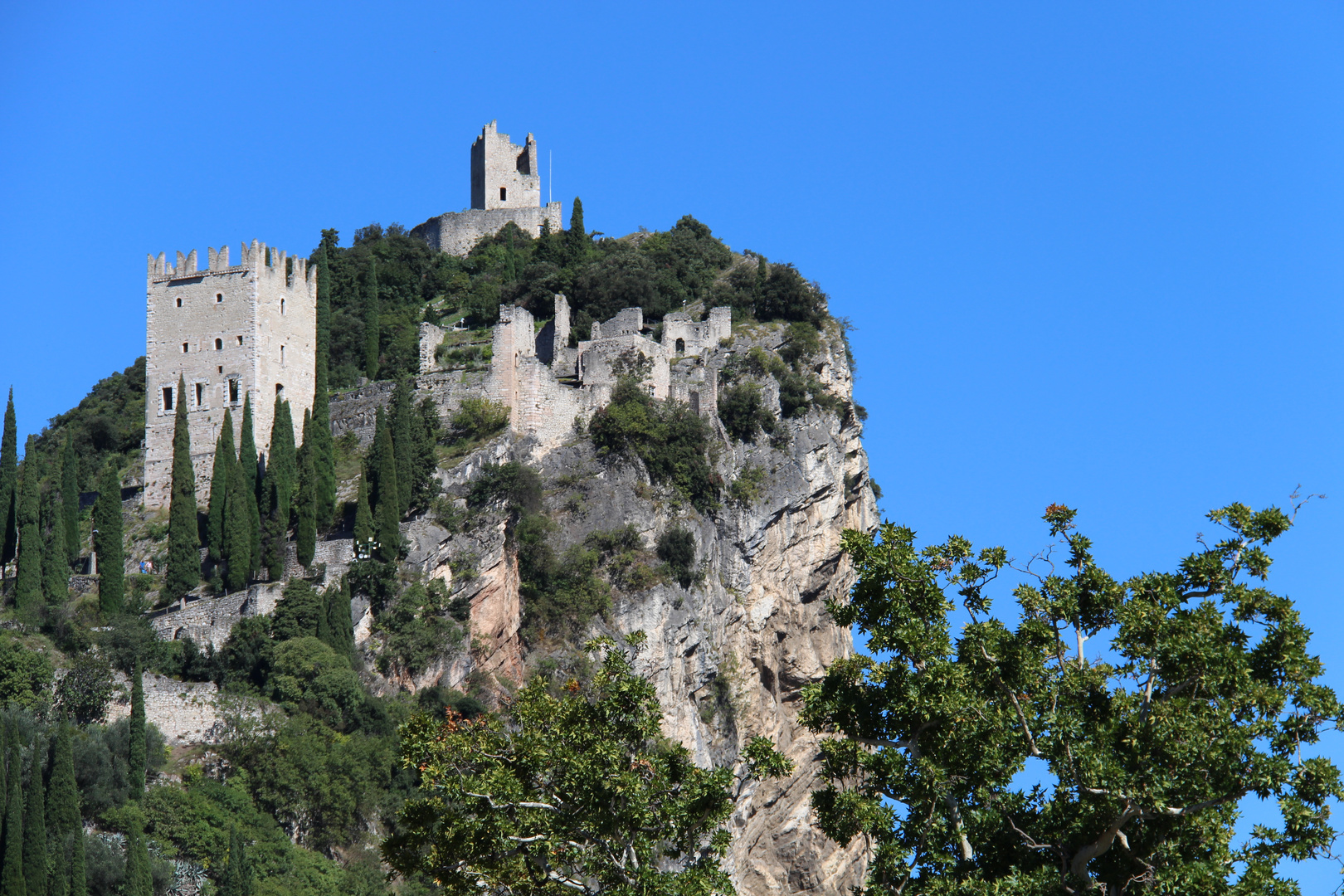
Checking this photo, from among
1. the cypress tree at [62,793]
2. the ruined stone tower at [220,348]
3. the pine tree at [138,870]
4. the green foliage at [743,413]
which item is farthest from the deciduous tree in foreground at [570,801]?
the green foliage at [743,413]

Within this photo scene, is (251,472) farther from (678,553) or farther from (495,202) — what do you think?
(495,202)

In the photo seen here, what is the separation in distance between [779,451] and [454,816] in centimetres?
3574

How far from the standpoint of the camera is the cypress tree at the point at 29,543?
157ft

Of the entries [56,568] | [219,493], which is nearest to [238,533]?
[219,493]

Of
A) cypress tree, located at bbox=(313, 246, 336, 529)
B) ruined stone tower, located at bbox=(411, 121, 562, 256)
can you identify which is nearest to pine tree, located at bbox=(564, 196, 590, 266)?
ruined stone tower, located at bbox=(411, 121, 562, 256)

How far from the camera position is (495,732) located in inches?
1067

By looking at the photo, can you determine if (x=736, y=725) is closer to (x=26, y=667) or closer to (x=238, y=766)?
(x=238, y=766)

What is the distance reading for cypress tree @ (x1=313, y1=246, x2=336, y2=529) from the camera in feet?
167

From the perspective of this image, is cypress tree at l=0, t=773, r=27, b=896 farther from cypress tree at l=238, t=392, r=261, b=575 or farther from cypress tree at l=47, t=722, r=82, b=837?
cypress tree at l=238, t=392, r=261, b=575

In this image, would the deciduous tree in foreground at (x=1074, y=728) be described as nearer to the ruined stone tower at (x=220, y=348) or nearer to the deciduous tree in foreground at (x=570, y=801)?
the deciduous tree in foreground at (x=570, y=801)

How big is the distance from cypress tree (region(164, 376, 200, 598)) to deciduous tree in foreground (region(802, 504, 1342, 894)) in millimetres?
29797

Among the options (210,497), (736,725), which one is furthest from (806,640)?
(210,497)

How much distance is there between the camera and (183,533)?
162 feet

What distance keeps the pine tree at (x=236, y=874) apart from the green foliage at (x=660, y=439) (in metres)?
20.3
